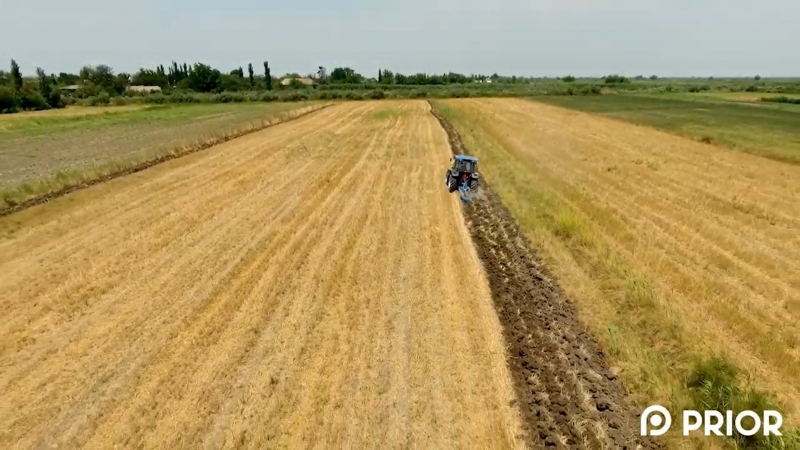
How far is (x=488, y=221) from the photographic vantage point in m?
13.1

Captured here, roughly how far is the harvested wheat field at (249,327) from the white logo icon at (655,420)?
4.69 ft

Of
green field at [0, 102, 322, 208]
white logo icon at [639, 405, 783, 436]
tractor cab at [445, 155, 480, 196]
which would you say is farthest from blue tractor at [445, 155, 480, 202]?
green field at [0, 102, 322, 208]

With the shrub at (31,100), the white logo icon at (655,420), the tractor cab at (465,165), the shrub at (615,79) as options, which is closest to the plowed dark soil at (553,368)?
the white logo icon at (655,420)

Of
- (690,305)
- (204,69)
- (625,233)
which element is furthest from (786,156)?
(204,69)

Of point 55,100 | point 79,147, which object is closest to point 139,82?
point 55,100

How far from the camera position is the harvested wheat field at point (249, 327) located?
5570 millimetres

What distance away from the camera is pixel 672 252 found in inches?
414

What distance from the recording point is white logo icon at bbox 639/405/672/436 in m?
5.34

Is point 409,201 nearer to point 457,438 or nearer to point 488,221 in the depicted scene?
point 488,221

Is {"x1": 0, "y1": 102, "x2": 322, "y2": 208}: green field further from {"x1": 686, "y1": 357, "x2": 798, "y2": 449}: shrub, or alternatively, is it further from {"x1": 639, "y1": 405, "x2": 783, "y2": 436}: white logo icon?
{"x1": 686, "y1": 357, "x2": 798, "y2": 449}: shrub

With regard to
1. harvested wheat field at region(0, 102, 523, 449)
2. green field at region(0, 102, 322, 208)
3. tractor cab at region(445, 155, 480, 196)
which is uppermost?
tractor cab at region(445, 155, 480, 196)

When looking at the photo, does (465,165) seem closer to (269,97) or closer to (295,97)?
(295,97)

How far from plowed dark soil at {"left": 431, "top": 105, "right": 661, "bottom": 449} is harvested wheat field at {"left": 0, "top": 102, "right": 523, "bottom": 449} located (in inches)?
11.8

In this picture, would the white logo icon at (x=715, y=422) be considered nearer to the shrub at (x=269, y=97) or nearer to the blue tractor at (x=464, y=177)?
the blue tractor at (x=464, y=177)
